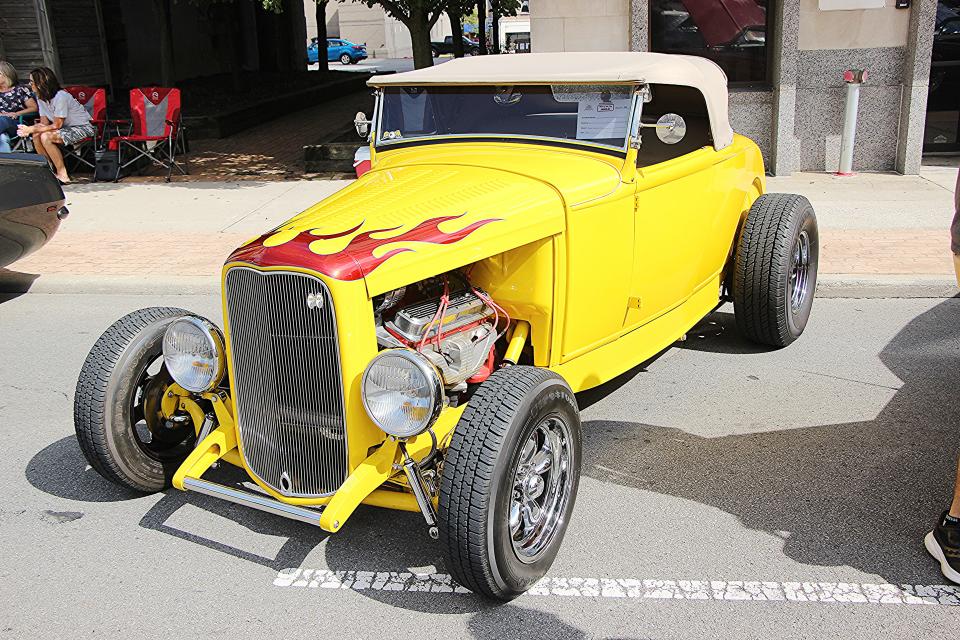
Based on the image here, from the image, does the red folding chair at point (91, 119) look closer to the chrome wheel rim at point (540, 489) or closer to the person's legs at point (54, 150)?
the person's legs at point (54, 150)

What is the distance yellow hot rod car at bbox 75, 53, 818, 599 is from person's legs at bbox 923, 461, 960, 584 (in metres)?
1.39

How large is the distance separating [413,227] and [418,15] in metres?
9.04

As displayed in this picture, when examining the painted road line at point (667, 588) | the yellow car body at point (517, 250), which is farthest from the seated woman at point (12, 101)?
the painted road line at point (667, 588)

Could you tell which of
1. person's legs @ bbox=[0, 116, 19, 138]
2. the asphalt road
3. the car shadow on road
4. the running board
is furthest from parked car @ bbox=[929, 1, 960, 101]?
person's legs @ bbox=[0, 116, 19, 138]

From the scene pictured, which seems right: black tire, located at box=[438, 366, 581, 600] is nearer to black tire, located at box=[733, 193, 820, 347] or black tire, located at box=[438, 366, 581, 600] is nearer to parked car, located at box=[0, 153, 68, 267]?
black tire, located at box=[733, 193, 820, 347]

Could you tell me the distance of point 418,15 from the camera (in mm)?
11922

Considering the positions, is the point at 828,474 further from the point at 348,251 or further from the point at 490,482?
the point at 348,251

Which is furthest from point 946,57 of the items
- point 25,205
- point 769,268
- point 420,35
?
point 25,205

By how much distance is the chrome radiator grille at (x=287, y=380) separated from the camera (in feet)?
10.9

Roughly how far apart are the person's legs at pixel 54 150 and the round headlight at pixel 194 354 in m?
8.86

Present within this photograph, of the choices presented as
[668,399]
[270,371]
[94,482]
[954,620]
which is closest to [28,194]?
[94,482]

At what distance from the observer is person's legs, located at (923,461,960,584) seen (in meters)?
3.42

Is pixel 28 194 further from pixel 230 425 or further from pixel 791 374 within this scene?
pixel 791 374

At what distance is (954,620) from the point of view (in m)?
3.20
